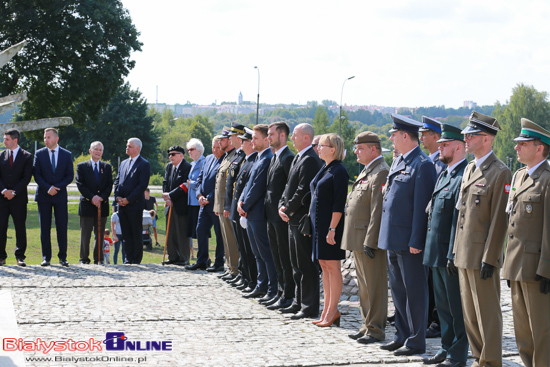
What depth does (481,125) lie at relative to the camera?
597cm

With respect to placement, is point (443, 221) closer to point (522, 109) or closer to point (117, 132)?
point (117, 132)

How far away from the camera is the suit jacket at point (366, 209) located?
7.25m

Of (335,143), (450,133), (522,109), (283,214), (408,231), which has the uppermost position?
(522,109)

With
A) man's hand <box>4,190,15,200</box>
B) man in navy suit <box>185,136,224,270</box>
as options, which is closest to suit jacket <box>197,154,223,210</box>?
man in navy suit <box>185,136,224,270</box>

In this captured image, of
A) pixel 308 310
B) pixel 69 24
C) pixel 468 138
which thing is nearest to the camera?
pixel 468 138

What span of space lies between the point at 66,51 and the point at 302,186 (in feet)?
81.0

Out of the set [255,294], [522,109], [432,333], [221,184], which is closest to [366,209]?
[432,333]

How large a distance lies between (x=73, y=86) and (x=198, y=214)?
20395 millimetres

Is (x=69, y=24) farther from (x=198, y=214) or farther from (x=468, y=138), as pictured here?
(x=468, y=138)

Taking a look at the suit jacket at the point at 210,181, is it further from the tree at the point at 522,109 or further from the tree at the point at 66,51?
the tree at the point at 522,109

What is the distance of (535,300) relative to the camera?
5.48m

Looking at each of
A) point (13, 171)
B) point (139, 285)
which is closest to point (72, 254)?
point (13, 171)

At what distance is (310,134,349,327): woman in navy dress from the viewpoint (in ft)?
26.0

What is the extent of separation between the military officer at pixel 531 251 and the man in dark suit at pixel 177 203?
812 centimetres
